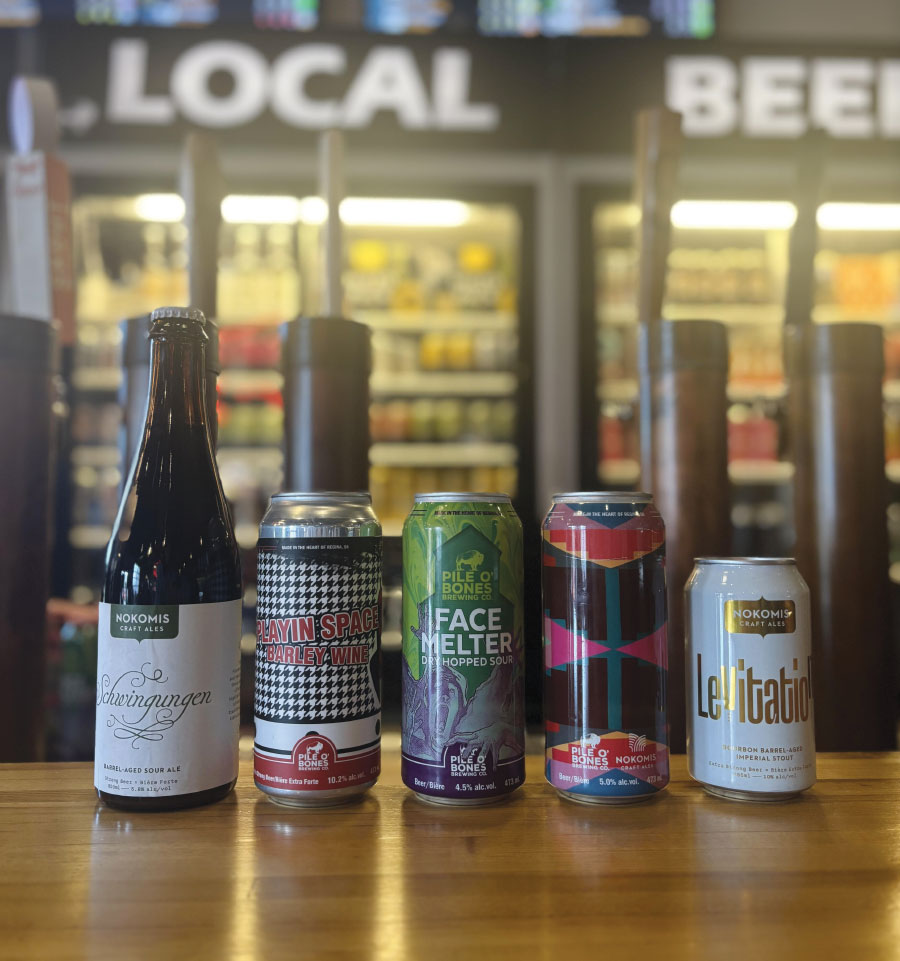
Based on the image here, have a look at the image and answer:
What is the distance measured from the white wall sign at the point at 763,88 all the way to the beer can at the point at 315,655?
2.62 metres

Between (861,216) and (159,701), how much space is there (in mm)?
3195

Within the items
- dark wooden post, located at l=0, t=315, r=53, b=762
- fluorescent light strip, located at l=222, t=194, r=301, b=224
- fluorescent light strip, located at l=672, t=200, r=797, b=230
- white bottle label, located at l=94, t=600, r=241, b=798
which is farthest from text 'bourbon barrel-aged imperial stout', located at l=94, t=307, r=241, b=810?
fluorescent light strip, located at l=672, t=200, r=797, b=230

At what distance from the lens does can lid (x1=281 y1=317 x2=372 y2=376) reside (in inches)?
28.1

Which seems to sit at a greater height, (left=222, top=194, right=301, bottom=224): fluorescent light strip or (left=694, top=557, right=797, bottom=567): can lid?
(left=222, top=194, right=301, bottom=224): fluorescent light strip

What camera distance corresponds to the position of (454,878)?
44 centimetres

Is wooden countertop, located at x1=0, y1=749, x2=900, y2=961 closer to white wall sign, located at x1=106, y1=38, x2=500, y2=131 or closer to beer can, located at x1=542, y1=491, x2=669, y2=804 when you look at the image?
beer can, located at x1=542, y1=491, x2=669, y2=804

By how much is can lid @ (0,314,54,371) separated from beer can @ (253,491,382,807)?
0.92ft

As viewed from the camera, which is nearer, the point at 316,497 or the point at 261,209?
the point at 316,497

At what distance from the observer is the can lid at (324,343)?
0.71m

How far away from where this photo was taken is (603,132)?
271cm

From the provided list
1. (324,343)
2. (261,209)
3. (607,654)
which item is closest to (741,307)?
(261,209)

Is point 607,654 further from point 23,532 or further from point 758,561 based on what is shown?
point 23,532

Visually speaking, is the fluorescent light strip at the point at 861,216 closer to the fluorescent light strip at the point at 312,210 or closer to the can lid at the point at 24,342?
the fluorescent light strip at the point at 312,210

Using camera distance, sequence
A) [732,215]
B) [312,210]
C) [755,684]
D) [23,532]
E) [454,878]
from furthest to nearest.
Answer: [732,215] → [312,210] → [23,532] → [755,684] → [454,878]
